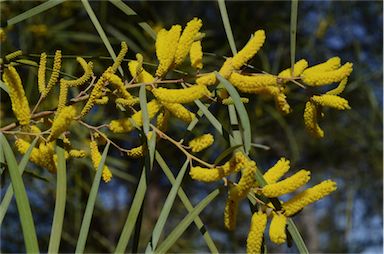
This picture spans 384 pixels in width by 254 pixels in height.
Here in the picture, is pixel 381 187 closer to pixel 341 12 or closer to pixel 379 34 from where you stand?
pixel 379 34

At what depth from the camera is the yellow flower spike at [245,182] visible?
0.28 metres

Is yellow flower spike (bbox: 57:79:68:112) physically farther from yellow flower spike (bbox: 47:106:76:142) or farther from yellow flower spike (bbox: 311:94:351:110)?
yellow flower spike (bbox: 311:94:351:110)

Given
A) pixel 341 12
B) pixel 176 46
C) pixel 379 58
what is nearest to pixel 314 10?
pixel 341 12

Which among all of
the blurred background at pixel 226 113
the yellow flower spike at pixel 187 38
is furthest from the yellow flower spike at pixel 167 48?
the blurred background at pixel 226 113

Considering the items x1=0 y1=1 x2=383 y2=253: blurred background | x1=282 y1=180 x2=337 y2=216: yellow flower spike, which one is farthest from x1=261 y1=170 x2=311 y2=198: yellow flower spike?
x1=0 y1=1 x2=383 y2=253: blurred background

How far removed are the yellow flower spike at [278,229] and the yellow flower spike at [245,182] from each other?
0.02 metres

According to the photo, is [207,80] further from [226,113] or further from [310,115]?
[226,113]

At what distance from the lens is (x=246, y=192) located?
0.29 meters

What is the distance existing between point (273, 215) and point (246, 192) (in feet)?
0.08

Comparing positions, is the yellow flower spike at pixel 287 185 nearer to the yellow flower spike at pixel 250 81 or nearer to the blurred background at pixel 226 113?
the yellow flower spike at pixel 250 81

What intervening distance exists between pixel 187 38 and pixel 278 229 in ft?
0.32

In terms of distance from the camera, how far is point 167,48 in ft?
0.99

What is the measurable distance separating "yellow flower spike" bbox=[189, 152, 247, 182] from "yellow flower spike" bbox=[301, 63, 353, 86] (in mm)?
59

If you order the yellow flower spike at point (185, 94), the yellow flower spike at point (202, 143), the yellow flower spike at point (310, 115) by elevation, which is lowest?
the yellow flower spike at point (202, 143)
